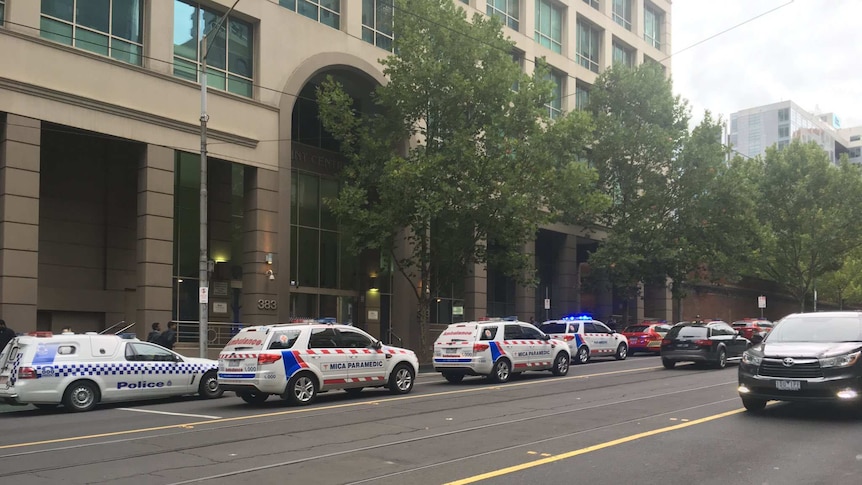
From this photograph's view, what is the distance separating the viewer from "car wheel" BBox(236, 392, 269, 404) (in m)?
15.4

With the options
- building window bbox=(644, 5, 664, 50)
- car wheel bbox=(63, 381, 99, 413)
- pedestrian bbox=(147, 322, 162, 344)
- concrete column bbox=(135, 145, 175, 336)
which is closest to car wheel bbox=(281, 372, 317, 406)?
car wheel bbox=(63, 381, 99, 413)

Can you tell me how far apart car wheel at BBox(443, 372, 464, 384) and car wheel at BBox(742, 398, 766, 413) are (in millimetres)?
8494

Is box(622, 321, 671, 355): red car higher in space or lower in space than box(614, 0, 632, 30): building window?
lower

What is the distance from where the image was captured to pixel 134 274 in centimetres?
2673

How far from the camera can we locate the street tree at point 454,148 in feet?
83.9

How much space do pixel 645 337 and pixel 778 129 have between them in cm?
11190

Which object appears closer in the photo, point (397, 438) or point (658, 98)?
point (397, 438)

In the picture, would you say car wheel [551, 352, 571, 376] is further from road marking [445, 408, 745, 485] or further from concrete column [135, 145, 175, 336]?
concrete column [135, 145, 175, 336]

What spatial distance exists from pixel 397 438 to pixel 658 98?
32917 millimetres

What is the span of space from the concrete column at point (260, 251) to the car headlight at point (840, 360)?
18843 millimetres

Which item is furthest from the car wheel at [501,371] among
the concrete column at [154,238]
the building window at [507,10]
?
the building window at [507,10]

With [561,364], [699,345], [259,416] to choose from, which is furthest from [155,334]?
[699,345]

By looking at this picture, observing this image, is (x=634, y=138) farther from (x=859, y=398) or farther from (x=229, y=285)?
(x=859, y=398)

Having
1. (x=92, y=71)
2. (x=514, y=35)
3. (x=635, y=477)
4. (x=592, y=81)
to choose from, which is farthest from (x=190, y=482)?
(x=592, y=81)
